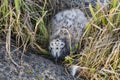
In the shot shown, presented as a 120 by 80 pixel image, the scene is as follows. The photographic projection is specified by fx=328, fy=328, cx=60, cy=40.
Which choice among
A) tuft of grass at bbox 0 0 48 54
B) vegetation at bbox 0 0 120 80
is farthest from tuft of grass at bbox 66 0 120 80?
tuft of grass at bbox 0 0 48 54

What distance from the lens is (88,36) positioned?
7.45 feet

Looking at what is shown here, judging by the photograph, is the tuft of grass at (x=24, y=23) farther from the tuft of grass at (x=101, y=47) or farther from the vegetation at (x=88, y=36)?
the tuft of grass at (x=101, y=47)

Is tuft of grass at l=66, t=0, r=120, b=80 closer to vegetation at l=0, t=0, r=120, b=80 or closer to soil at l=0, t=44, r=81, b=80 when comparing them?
vegetation at l=0, t=0, r=120, b=80

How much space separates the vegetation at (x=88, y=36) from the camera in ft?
7.07

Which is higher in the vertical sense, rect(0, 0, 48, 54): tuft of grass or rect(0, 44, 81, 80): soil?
rect(0, 0, 48, 54): tuft of grass

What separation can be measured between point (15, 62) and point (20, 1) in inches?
17.1

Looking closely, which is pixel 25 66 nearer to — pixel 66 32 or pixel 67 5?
pixel 66 32

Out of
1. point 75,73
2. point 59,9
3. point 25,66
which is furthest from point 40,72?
point 59,9

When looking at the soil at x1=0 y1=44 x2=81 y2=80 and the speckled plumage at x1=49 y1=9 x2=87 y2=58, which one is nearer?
the soil at x1=0 y1=44 x2=81 y2=80

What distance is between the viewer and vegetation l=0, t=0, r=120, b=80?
2.15 metres

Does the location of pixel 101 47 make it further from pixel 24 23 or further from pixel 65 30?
pixel 24 23

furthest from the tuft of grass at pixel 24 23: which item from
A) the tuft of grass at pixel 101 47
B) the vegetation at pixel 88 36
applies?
the tuft of grass at pixel 101 47

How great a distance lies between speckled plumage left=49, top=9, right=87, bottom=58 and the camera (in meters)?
2.22

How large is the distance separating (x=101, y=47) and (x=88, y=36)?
0.14 m
